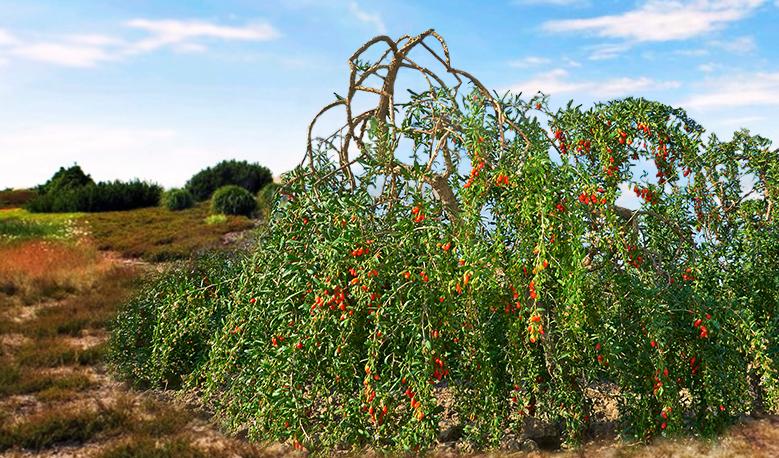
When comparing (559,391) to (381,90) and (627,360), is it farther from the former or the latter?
(381,90)

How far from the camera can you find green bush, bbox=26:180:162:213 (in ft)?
89.5

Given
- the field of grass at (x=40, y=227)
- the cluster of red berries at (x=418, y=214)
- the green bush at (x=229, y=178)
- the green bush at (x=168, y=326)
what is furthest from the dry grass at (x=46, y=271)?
the green bush at (x=229, y=178)

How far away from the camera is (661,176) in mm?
5918

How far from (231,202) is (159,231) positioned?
4.48m

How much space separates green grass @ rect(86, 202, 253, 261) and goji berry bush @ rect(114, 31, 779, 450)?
34.7 feet

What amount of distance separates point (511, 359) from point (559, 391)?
0.51 m

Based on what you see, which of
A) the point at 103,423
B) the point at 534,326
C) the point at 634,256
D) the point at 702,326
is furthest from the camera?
the point at 103,423

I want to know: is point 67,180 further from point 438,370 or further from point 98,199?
point 438,370

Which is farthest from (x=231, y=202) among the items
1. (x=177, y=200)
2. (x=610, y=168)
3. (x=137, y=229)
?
(x=610, y=168)

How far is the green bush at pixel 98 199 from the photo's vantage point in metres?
27.3

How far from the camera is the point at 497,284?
4.28 metres

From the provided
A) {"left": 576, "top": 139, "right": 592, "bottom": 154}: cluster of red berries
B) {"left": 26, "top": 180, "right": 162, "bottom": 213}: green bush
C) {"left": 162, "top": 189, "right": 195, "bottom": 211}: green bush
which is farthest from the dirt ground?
{"left": 26, "top": 180, "right": 162, "bottom": 213}: green bush

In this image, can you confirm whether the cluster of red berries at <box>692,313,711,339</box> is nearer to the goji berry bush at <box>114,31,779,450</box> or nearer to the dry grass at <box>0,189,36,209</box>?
the goji berry bush at <box>114,31,779,450</box>

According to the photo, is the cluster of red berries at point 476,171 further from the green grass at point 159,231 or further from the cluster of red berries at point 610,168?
the green grass at point 159,231
